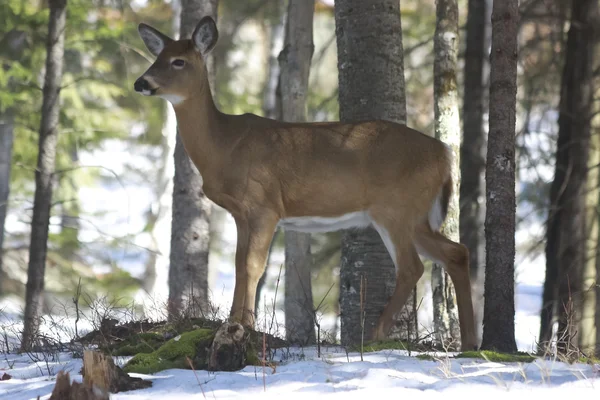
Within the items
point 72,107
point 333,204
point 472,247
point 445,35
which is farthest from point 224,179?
point 72,107

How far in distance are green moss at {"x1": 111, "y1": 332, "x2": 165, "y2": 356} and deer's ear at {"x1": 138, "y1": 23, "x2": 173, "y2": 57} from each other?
2.73 m

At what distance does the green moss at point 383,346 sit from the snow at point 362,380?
502 millimetres

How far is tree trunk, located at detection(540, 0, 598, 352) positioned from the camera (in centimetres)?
1313

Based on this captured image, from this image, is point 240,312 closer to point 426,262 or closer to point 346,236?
point 346,236

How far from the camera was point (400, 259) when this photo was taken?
781 cm

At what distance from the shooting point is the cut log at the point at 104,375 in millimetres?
5211

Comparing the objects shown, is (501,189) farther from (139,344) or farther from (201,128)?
(139,344)

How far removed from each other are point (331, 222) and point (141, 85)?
197cm

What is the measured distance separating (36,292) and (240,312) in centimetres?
606

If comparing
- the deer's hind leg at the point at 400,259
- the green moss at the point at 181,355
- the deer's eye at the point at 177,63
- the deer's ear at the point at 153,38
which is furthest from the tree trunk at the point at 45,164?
the green moss at the point at 181,355

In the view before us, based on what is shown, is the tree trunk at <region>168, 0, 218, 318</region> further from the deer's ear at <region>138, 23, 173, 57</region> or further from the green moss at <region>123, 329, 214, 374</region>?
the green moss at <region>123, 329, 214, 374</region>

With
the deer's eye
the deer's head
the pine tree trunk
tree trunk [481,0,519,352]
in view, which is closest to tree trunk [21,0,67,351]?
the deer's head

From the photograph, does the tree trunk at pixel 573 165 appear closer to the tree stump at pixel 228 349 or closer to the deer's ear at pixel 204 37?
the deer's ear at pixel 204 37

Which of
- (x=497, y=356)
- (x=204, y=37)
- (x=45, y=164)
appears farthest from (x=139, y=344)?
(x=45, y=164)
